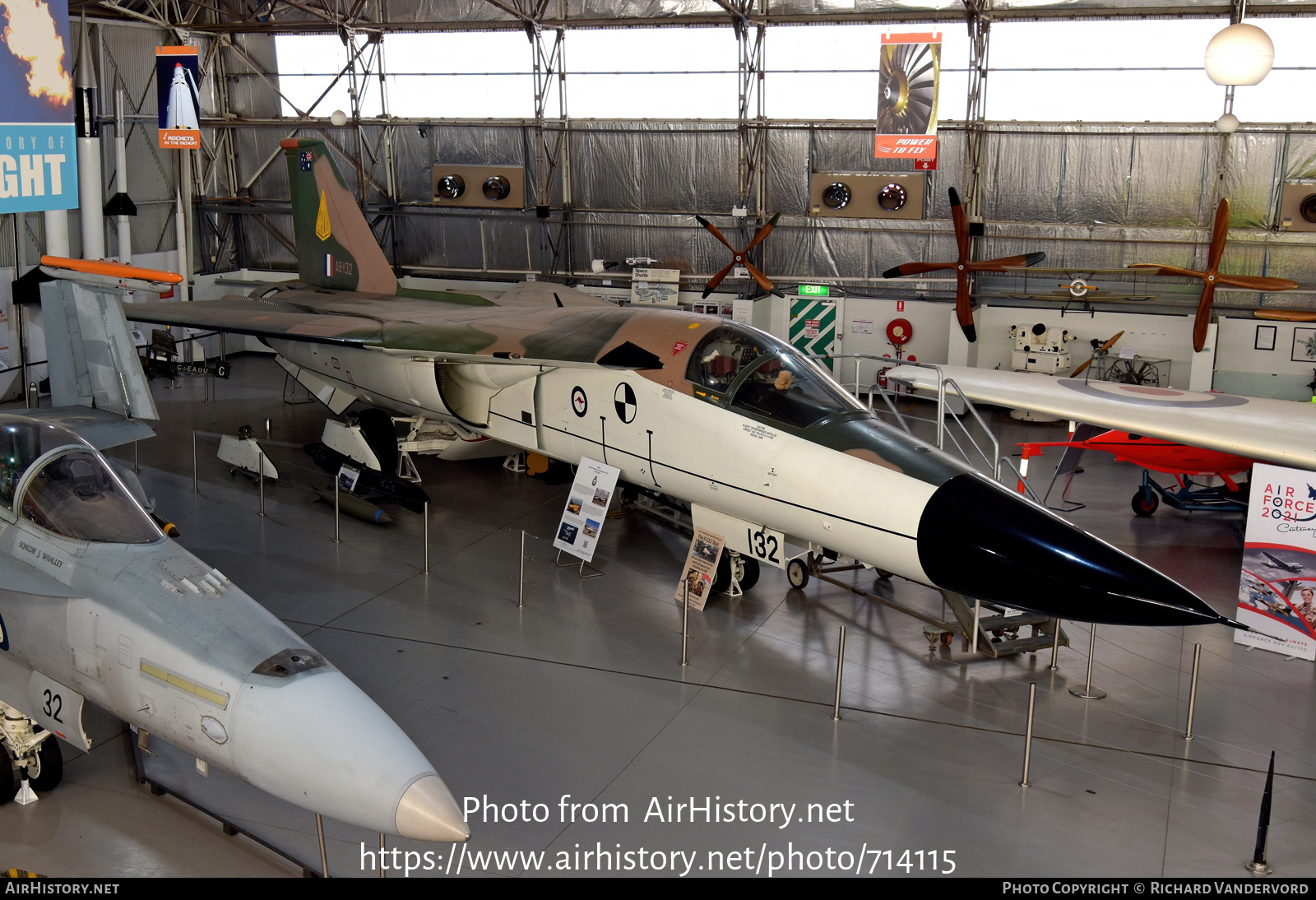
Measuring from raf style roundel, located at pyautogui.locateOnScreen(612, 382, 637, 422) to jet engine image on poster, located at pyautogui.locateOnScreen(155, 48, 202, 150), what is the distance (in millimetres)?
10270

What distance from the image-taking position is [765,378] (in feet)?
30.1

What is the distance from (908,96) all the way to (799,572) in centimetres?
772

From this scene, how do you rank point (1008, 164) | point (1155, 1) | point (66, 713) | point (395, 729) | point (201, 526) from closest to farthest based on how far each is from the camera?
1. point (395, 729)
2. point (66, 713)
3. point (201, 526)
4. point (1155, 1)
5. point (1008, 164)

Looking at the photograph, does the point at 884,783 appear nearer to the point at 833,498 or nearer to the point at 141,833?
the point at 833,498

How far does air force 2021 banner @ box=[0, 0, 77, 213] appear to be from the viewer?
704 cm

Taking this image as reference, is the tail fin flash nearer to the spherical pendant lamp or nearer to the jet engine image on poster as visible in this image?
the jet engine image on poster

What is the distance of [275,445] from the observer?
15.4m

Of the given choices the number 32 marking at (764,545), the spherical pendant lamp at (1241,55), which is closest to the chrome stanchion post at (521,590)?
the number 32 marking at (764,545)

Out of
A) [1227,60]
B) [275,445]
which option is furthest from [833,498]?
[275,445]

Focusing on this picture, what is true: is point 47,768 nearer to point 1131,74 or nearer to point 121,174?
point 121,174

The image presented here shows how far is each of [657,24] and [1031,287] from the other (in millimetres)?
8917

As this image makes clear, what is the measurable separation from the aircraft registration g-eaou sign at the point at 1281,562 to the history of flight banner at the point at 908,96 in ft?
23.2

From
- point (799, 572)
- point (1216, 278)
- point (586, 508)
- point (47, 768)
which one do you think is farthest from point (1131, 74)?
point (47, 768)

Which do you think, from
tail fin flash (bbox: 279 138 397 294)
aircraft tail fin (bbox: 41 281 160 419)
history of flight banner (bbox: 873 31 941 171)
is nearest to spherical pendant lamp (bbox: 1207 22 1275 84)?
history of flight banner (bbox: 873 31 941 171)
